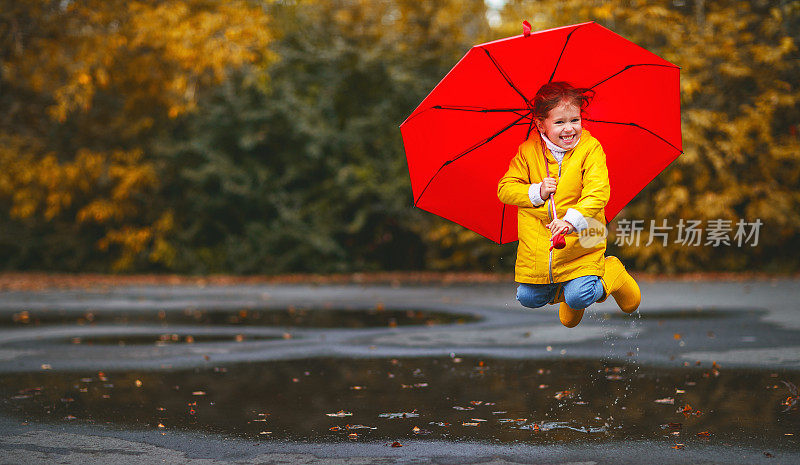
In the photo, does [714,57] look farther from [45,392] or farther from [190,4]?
[45,392]

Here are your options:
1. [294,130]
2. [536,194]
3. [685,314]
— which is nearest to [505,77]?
[536,194]

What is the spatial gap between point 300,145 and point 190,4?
4024 mm

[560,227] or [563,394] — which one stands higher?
[560,227]

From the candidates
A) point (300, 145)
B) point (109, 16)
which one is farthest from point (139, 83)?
point (300, 145)

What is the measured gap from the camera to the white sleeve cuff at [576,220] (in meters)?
5.04

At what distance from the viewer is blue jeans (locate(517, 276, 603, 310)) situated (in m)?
5.21

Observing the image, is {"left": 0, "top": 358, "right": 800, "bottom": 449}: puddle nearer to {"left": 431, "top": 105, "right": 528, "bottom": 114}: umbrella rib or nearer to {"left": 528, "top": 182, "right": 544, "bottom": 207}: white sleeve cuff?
{"left": 528, "top": 182, "right": 544, "bottom": 207}: white sleeve cuff

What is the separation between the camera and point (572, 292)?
5227 mm

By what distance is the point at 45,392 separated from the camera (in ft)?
25.6

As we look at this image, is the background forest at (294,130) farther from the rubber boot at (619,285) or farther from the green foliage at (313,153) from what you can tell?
the rubber boot at (619,285)

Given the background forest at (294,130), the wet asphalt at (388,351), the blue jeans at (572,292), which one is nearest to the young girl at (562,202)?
the blue jeans at (572,292)

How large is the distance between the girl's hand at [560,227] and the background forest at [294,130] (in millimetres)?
15462

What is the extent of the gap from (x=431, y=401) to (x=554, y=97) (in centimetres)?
272

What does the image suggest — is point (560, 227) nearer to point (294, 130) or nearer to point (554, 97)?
point (554, 97)
